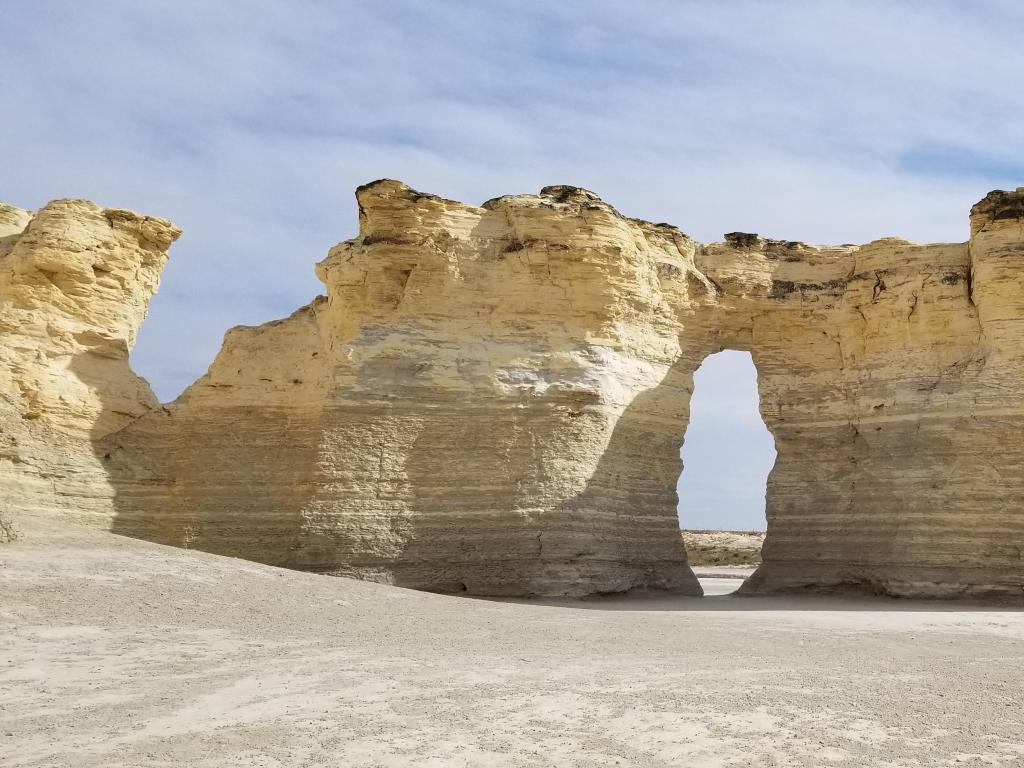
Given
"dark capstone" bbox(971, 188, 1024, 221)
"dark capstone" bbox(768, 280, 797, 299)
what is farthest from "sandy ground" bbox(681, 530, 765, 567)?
"dark capstone" bbox(971, 188, 1024, 221)

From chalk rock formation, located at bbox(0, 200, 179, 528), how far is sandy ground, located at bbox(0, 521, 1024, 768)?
241 centimetres

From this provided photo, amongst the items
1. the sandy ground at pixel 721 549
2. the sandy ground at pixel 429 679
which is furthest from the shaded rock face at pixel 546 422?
the sandy ground at pixel 721 549

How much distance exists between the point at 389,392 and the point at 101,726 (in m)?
9.74

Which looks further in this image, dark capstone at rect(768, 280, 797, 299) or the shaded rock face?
dark capstone at rect(768, 280, 797, 299)

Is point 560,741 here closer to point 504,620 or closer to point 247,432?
point 504,620

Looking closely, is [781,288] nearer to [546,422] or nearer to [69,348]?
[546,422]

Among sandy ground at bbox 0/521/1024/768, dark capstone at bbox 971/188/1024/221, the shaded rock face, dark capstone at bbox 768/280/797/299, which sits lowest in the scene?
sandy ground at bbox 0/521/1024/768

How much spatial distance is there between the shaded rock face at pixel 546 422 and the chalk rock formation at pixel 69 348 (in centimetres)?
16

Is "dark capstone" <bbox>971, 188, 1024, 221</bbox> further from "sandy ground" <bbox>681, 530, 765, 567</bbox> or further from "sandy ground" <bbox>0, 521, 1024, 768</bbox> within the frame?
"sandy ground" <bbox>681, 530, 765, 567</bbox>

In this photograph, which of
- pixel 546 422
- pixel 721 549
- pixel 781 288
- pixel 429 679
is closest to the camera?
pixel 429 679

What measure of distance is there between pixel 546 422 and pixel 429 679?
861 cm

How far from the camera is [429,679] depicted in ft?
23.2

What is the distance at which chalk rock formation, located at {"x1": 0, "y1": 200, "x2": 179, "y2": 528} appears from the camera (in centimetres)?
1427

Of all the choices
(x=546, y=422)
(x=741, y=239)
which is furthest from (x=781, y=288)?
(x=546, y=422)
